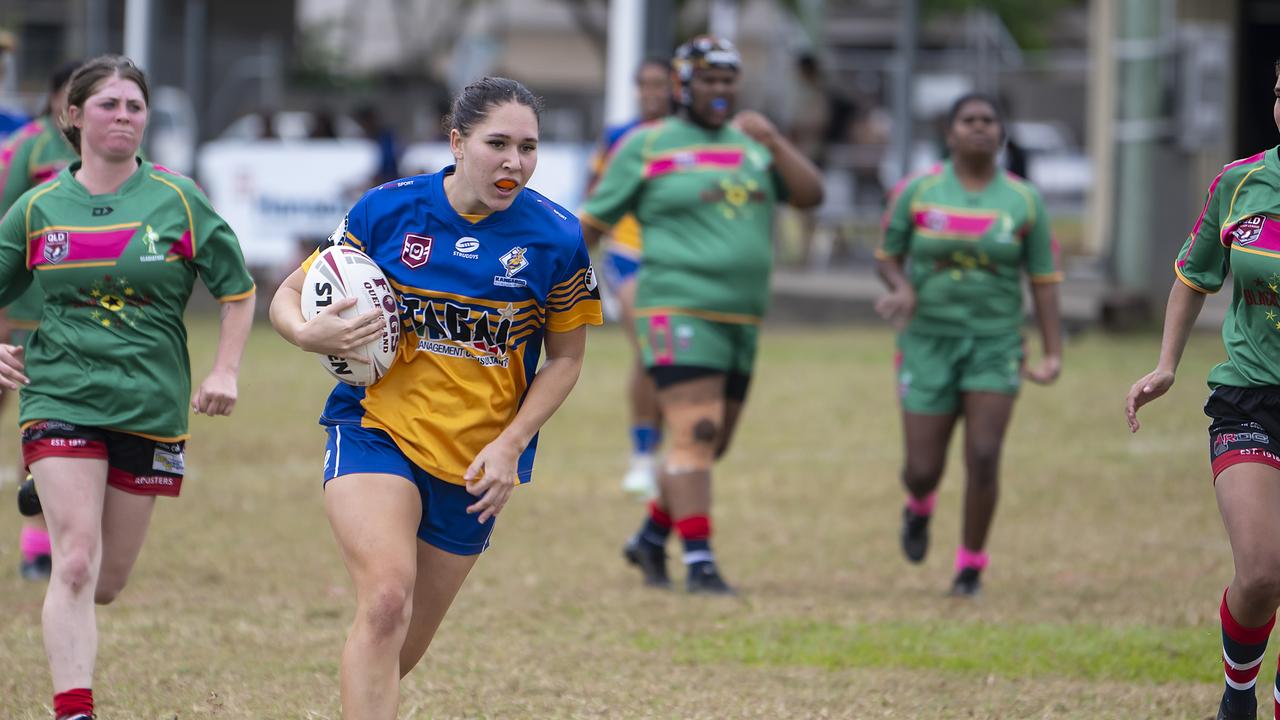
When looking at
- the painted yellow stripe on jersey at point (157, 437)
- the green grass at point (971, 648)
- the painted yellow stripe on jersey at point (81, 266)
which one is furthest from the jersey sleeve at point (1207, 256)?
the painted yellow stripe on jersey at point (81, 266)

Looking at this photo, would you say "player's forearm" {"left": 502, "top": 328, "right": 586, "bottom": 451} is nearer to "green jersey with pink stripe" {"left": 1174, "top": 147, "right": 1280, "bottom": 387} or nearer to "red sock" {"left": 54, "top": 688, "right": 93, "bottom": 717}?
"red sock" {"left": 54, "top": 688, "right": 93, "bottom": 717}

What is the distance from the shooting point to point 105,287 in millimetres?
5875

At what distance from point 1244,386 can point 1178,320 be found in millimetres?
334

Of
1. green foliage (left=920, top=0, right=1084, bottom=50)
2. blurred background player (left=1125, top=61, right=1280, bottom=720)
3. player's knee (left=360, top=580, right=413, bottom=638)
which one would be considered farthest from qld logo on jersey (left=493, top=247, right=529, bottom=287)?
green foliage (left=920, top=0, right=1084, bottom=50)

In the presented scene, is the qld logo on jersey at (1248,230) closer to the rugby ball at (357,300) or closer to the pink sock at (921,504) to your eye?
the rugby ball at (357,300)

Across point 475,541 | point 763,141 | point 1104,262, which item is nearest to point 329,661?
point 475,541

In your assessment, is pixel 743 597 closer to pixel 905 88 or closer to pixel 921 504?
pixel 921 504

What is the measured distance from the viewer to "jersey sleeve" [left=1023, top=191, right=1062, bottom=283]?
8508 millimetres

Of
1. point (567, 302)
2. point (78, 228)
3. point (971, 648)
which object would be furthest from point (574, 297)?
point (971, 648)

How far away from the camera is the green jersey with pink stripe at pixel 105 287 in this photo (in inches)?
230

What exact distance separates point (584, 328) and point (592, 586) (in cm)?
357

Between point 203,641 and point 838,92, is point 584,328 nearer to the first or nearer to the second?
point 203,641

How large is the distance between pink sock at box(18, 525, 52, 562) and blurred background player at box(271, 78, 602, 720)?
3897mm

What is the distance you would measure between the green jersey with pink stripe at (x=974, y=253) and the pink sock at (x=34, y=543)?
439 centimetres
